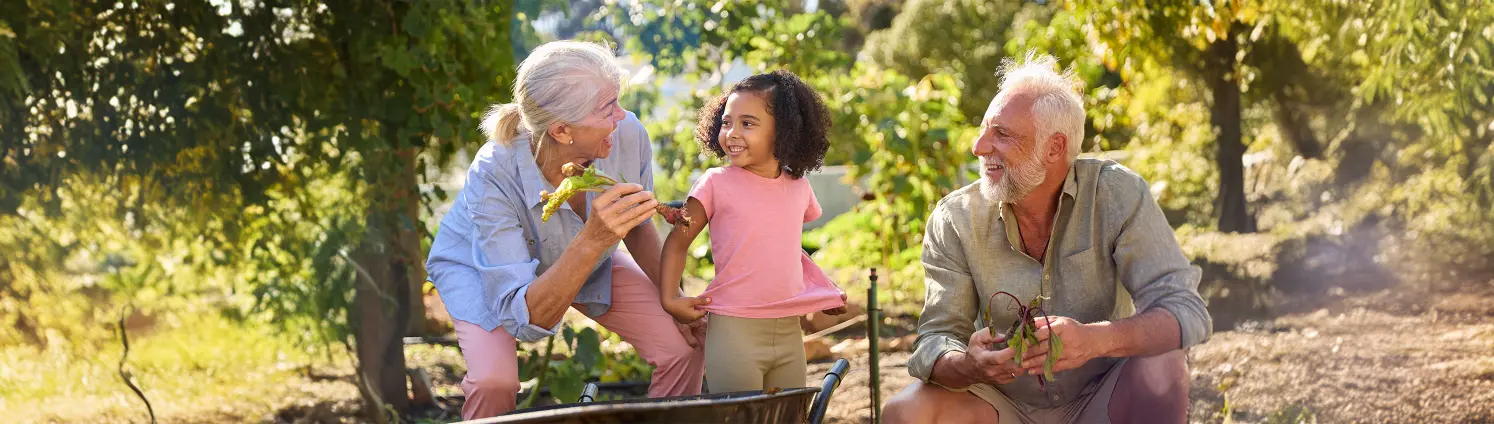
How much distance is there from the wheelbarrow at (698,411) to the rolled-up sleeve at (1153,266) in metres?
0.76

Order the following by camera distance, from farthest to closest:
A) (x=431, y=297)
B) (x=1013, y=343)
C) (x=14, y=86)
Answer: (x=431, y=297), (x=14, y=86), (x=1013, y=343)

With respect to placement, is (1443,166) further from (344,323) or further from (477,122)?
(344,323)

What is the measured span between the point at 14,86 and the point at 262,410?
1544mm

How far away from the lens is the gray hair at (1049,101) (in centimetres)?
268

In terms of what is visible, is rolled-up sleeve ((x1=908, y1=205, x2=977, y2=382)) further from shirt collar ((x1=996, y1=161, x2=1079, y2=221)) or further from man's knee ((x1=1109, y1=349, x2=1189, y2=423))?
man's knee ((x1=1109, y1=349, x2=1189, y2=423))

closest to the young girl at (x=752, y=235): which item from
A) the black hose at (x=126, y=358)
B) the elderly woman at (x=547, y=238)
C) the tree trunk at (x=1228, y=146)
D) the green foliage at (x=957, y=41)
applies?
the elderly woman at (x=547, y=238)

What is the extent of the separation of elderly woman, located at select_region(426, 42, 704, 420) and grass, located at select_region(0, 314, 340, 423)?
241 centimetres

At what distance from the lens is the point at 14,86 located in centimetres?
416

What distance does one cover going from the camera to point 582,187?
2.60 meters

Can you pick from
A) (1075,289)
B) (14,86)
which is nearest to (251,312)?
(14,86)

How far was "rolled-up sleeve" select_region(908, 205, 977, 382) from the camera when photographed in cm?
270

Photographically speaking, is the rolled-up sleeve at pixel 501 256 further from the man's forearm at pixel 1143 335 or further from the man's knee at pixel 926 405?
the man's forearm at pixel 1143 335

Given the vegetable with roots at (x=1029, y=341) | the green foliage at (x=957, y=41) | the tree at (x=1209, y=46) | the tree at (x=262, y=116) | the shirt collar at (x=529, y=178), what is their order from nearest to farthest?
the vegetable with roots at (x=1029, y=341) → the shirt collar at (x=529, y=178) → the tree at (x=262, y=116) → the tree at (x=1209, y=46) → the green foliage at (x=957, y=41)

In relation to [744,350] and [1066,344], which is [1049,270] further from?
[744,350]
